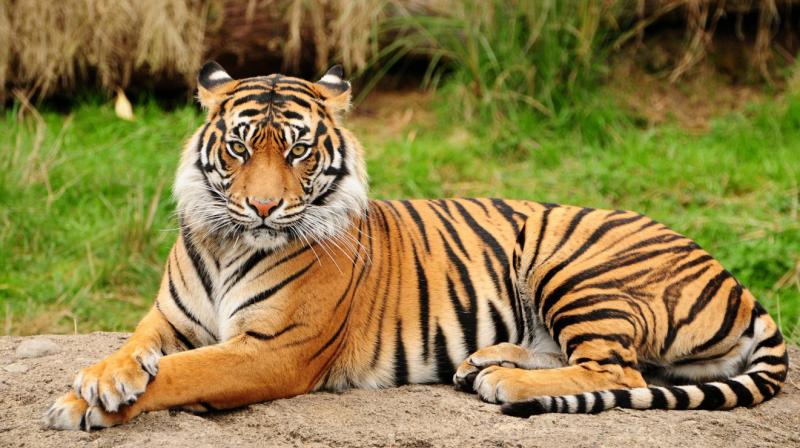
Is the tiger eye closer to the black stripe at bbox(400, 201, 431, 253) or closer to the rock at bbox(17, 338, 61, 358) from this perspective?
the black stripe at bbox(400, 201, 431, 253)

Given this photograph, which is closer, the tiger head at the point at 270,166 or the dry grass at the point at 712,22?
the tiger head at the point at 270,166

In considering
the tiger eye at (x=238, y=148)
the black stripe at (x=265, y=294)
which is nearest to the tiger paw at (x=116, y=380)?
the black stripe at (x=265, y=294)

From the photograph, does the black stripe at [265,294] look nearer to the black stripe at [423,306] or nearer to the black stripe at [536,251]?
the black stripe at [423,306]

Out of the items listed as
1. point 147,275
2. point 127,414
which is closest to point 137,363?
point 127,414

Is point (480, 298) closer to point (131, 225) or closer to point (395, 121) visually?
point (131, 225)

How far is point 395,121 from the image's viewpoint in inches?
303

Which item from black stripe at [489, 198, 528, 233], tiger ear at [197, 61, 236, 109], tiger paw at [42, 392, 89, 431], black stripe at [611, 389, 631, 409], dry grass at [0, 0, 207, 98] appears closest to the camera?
tiger paw at [42, 392, 89, 431]

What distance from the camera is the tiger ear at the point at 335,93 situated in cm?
383

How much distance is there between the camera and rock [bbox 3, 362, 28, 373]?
3680 mm

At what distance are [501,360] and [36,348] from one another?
184 cm

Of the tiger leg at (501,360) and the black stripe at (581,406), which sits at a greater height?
the black stripe at (581,406)

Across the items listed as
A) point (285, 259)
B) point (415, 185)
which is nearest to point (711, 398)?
point (285, 259)

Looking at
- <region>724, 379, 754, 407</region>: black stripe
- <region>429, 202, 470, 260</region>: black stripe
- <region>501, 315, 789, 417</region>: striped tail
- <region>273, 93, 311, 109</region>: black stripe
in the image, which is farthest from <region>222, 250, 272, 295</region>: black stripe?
<region>724, 379, 754, 407</region>: black stripe

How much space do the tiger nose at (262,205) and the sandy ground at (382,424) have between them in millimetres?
667
